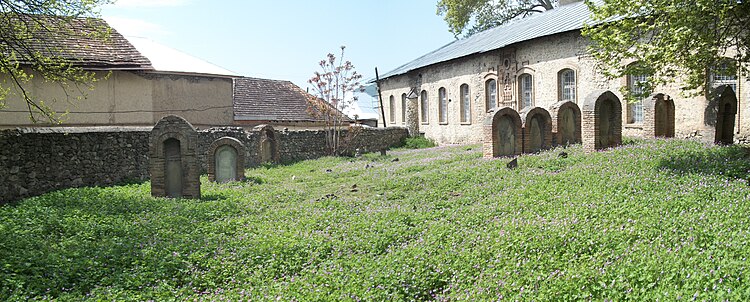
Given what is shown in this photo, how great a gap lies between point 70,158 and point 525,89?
1727 cm

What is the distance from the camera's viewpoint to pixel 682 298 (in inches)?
177

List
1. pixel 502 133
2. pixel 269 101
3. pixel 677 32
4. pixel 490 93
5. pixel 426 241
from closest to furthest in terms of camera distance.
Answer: pixel 426 241 < pixel 677 32 < pixel 502 133 < pixel 490 93 < pixel 269 101

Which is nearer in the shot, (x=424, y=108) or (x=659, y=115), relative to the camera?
(x=659, y=115)

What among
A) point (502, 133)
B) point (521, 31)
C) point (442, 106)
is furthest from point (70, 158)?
point (442, 106)

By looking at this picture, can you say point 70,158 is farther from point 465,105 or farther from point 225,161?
point 465,105

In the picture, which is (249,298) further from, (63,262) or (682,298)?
(682,298)

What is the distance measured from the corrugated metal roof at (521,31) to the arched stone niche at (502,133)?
17.4 feet

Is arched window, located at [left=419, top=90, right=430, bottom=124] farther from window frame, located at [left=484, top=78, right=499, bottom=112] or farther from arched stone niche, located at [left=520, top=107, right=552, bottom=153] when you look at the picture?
arched stone niche, located at [left=520, top=107, right=552, bottom=153]

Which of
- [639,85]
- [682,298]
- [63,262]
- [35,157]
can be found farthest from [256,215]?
[639,85]

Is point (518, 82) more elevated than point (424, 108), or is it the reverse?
point (518, 82)

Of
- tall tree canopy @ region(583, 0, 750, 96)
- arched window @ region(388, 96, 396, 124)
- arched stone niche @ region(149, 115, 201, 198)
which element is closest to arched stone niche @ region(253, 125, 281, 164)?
arched stone niche @ region(149, 115, 201, 198)

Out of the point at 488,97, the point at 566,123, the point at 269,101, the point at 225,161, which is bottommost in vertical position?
the point at 225,161

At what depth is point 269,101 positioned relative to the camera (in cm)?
3084

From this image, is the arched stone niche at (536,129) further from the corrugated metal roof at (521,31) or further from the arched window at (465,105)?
the arched window at (465,105)
